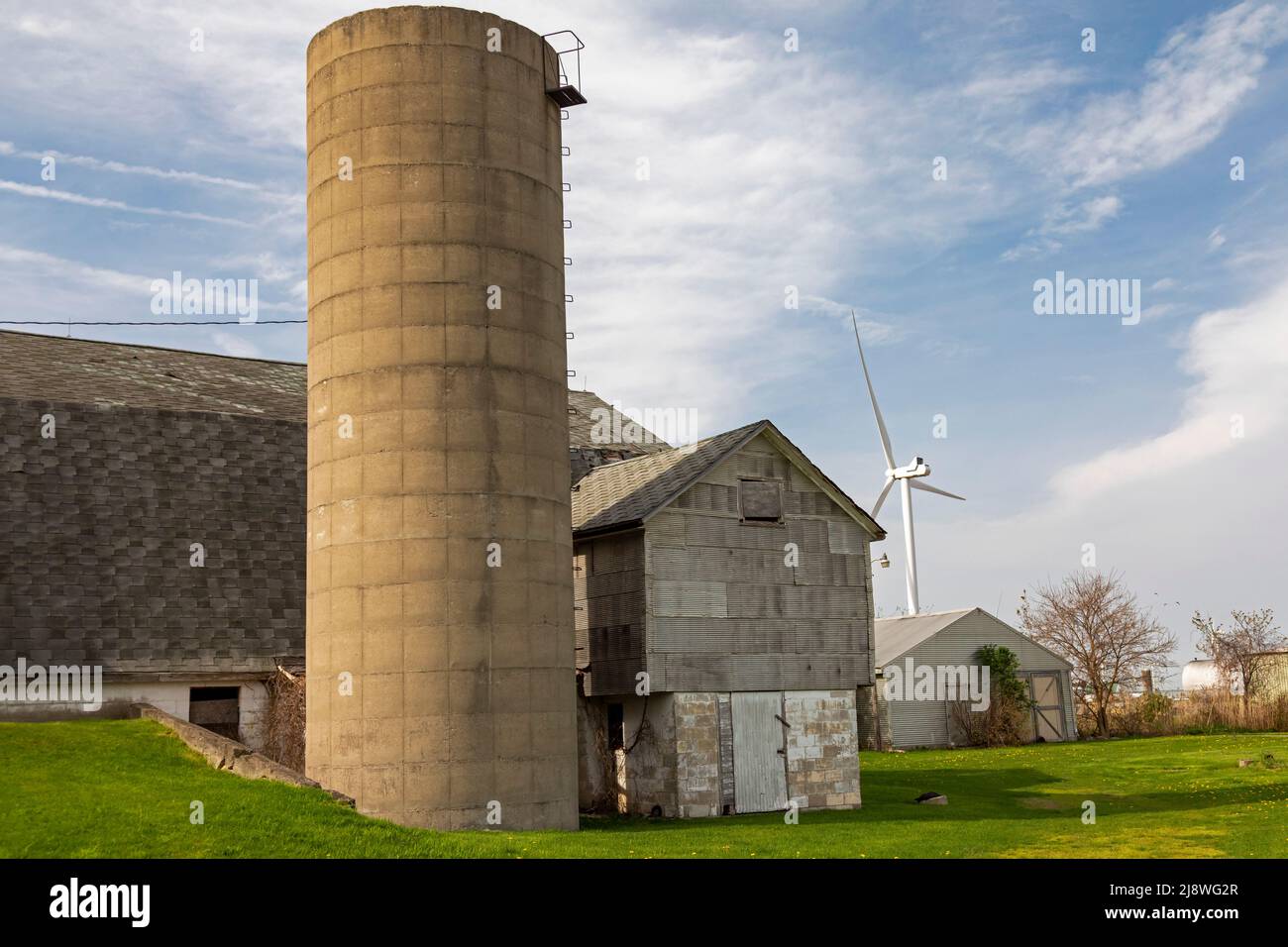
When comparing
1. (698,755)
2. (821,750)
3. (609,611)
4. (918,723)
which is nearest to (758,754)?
(698,755)

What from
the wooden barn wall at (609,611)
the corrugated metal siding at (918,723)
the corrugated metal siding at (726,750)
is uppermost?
the wooden barn wall at (609,611)

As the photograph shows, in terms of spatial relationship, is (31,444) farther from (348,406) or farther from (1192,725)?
(1192,725)

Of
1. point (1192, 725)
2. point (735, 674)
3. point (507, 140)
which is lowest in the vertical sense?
point (1192, 725)

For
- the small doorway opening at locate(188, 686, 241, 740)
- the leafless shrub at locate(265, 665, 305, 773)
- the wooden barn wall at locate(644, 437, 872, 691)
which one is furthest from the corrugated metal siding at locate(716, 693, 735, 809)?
the small doorway opening at locate(188, 686, 241, 740)

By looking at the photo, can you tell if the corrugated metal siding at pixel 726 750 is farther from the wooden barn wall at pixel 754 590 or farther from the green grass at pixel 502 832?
the green grass at pixel 502 832

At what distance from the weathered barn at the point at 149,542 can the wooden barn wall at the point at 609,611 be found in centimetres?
719

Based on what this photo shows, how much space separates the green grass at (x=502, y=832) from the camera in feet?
63.8

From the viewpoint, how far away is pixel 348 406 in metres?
26.6

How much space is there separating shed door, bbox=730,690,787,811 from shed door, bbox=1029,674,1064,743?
30070 mm

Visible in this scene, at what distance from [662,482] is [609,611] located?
3520 millimetres

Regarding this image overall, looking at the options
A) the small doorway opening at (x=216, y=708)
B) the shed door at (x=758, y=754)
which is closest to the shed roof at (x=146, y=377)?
the small doorway opening at (x=216, y=708)
